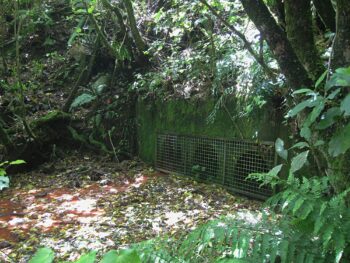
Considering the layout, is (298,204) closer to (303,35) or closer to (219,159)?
(303,35)

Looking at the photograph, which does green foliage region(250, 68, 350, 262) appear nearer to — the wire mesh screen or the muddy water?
the wire mesh screen

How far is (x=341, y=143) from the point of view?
1.32 meters

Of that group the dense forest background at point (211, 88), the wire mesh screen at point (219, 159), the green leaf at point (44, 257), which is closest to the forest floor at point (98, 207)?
the wire mesh screen at point (219, 159)

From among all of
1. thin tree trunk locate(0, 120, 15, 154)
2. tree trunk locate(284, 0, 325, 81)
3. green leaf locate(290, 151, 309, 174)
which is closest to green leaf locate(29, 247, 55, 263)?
green leaf locate(290, 151, 309, 174)

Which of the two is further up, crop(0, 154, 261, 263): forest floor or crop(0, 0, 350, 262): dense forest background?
crop(0, 0, 350, 262): dense forest background

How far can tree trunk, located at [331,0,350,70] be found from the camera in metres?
1.63

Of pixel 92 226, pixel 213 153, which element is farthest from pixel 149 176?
pixel 92 226

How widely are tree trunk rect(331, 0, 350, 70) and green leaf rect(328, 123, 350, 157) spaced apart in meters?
0.47

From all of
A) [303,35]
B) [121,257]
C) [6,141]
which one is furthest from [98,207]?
[121,257]

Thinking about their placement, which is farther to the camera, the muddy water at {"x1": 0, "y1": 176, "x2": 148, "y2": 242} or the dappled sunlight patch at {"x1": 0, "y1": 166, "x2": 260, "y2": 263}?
the muddy water at {"x1": 0, "y1": 176, "x2": 148, "y2": 242}

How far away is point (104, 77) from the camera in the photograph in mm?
8633

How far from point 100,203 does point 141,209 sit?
0.69 meters

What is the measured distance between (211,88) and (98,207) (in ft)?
8.09

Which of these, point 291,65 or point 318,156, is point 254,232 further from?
point 291,65
